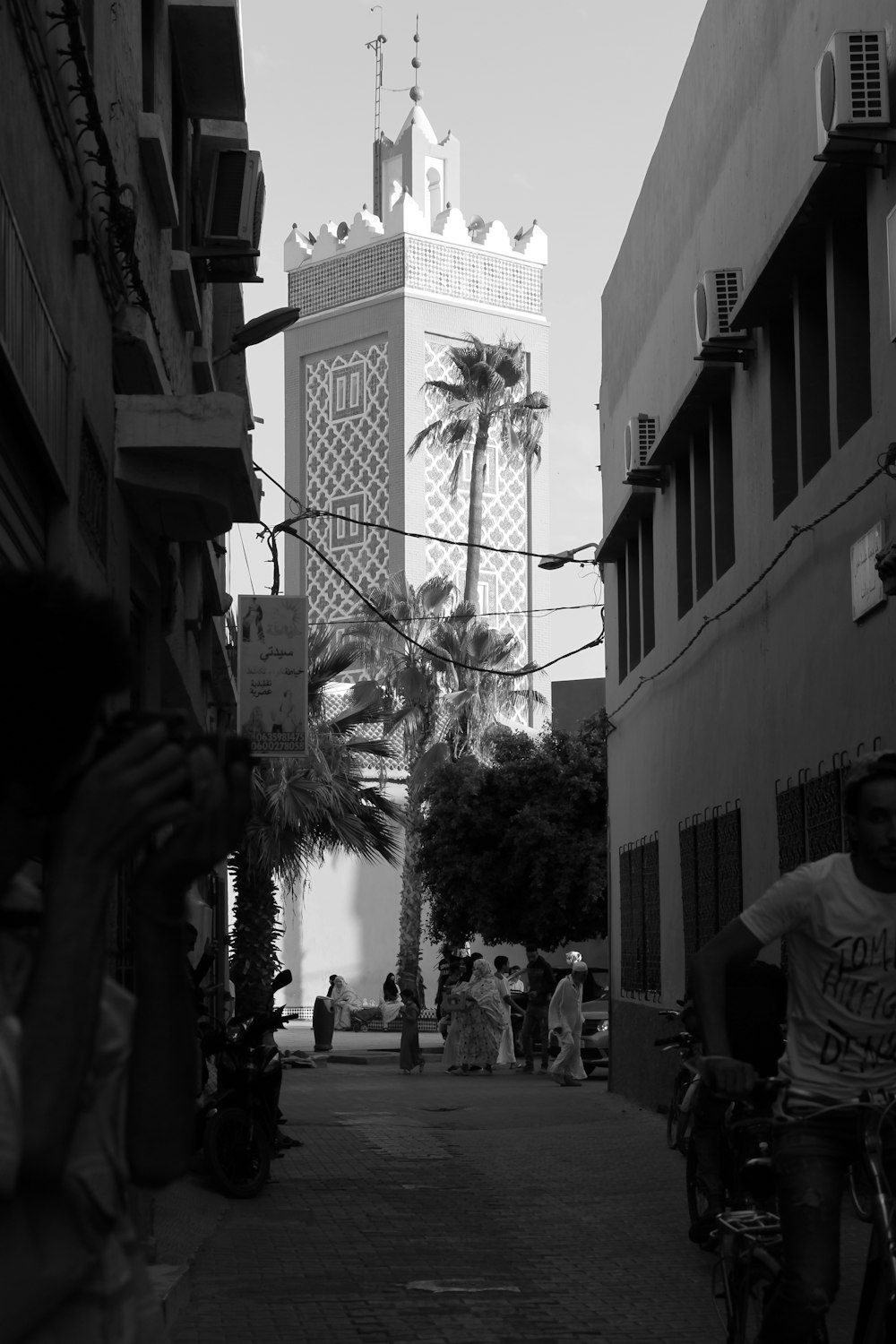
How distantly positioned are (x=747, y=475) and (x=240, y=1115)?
5976 millimetres

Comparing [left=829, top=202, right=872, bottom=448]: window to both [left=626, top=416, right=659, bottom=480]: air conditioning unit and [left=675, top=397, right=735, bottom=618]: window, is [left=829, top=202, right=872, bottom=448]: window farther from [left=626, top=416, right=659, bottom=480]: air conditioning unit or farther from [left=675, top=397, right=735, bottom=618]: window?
[left=626, top=416, right=659, bottom=480]: air conditioning unit

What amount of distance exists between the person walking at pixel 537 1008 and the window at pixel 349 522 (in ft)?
88.4

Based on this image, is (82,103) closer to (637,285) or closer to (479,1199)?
(479,1199)

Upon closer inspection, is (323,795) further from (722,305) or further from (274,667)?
(722,305)

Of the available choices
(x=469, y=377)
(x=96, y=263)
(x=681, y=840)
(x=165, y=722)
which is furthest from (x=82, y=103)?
(x=469, y=377)

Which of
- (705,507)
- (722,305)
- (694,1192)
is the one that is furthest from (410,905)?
(694,1192)

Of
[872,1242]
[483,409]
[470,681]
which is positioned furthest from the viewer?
[483,409]

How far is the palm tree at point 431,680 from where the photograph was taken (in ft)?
124

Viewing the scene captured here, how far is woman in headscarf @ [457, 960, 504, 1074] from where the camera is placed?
90.7 feet

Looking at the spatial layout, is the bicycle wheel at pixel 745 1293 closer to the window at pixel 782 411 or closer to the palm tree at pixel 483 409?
the window at pixel 782 411

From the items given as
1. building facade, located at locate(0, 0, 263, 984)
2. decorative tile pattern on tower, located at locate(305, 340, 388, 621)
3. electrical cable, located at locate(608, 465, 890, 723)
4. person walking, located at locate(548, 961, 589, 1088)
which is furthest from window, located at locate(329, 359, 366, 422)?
building facade, located at locate(0, 0, 263, 984)

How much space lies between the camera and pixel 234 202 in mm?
14703

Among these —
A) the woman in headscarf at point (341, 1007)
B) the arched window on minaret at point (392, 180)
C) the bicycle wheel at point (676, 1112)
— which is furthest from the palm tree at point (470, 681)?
the bicycle wheel at point (676, 1112)

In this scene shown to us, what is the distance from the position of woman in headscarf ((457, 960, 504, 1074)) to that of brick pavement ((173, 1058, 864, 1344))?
33.9 feet
